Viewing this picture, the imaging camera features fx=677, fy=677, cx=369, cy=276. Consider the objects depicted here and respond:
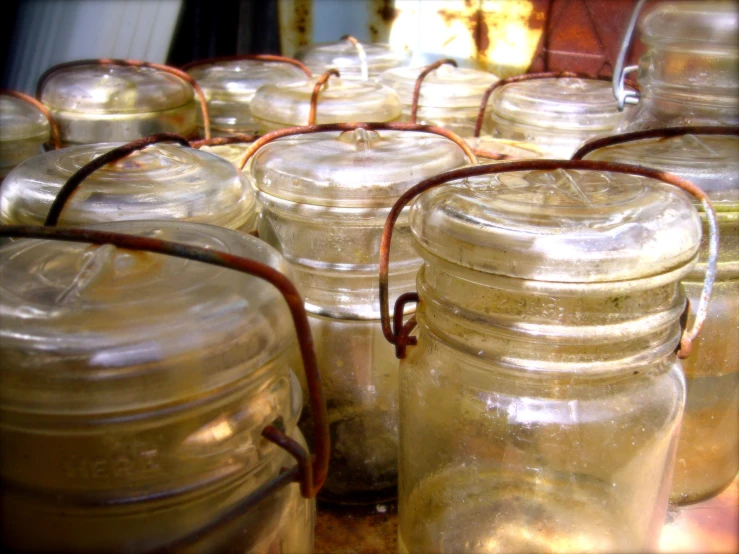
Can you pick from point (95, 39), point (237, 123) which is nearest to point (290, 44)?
point (95, 39)

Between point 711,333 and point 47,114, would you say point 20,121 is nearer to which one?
point 47,114

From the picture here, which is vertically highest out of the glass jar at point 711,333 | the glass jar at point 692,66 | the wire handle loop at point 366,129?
the glass jar at point 692,66

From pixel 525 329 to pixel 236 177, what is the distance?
1.57 ft

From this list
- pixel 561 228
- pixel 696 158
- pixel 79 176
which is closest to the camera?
pixel 561 228

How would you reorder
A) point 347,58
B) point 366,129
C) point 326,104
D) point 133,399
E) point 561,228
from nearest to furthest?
point 133,399 < point 561,228 < point 366,129 < point 326,104 < point 347,58

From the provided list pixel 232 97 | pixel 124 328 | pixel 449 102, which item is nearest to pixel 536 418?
pixel 124 328

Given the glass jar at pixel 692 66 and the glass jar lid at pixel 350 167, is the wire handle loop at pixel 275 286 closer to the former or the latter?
the glass jar lid at pixel 350 167

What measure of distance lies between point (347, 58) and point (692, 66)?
4.33 ft

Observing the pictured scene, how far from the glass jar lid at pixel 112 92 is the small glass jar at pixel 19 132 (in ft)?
0.25

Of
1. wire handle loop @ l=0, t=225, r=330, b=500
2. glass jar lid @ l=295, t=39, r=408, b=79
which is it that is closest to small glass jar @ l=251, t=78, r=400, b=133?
glass jar lid @ l=295, t=39, r=408, b=79

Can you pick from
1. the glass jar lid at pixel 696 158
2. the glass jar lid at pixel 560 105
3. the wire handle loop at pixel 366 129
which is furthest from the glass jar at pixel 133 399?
the glass jar lid at pixel 560 105

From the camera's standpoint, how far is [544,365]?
0.70 meters

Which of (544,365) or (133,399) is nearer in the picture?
(133,399)

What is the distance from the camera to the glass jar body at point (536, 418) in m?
0.70
